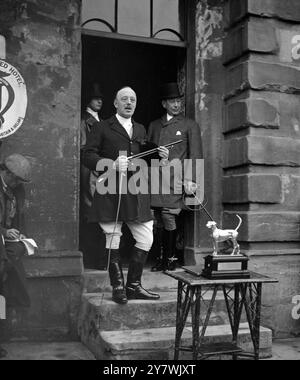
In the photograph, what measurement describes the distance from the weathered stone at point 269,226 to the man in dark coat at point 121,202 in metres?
1.26

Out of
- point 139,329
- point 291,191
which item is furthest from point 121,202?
point 291,191

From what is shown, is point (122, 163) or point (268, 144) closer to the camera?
point (122, 163)

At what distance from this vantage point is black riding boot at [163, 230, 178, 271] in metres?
6.00

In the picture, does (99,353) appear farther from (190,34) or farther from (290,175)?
(190,34)

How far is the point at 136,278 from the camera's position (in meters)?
5.13

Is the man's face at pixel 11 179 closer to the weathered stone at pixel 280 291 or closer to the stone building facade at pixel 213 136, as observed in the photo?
the stone building facade at pixel 213 136

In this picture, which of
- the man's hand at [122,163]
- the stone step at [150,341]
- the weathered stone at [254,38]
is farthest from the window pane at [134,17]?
the stone step at [150,341]

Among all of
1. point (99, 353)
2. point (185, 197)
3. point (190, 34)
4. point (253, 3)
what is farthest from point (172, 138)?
point (99, 353)

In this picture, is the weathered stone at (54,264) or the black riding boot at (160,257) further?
the black riding boot at (160,257)

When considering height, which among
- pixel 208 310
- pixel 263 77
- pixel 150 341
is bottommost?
pixel 150 341

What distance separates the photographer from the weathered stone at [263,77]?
5836 mm

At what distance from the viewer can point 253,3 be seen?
230 inches

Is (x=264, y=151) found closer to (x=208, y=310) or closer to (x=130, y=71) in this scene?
(x=208, y=310)

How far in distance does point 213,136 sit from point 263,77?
895 mm
